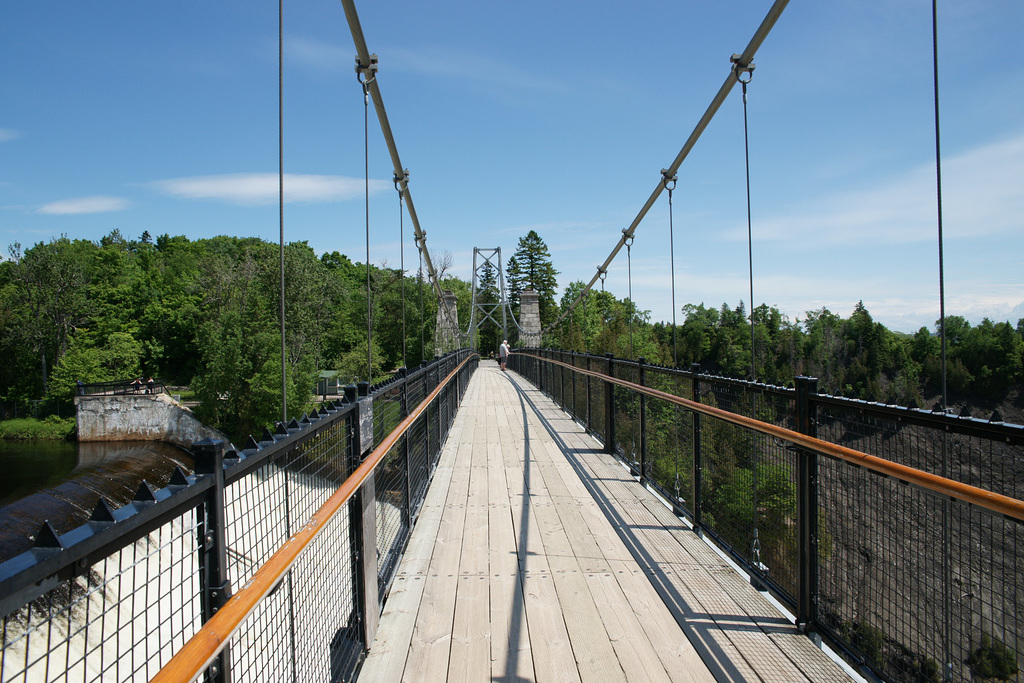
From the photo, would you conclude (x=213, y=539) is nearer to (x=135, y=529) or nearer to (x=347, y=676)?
(x=135, y=529)

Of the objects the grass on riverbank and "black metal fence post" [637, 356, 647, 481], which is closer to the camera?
"black metal fence post" [637, 356, 647, 481]

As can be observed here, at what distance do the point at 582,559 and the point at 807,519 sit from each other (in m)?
1.35

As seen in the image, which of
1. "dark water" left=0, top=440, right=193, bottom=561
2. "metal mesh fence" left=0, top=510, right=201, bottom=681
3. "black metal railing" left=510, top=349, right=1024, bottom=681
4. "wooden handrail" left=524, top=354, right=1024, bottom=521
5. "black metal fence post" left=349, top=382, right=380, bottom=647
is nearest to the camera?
"metal mesh fence" left=0, top=510, right=201, bottom=681

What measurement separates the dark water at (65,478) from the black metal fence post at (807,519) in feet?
40.7

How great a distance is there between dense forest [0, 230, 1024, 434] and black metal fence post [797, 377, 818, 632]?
20.3 meters

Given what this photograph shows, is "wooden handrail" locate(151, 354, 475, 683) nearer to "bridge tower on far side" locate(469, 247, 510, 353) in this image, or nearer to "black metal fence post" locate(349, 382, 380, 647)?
"black metal fence post" locate(349, 382, 380, 647)

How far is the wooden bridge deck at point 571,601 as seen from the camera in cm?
247

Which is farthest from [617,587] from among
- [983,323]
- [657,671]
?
[983,323]

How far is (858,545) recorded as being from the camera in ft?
8.72

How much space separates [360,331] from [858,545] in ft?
177

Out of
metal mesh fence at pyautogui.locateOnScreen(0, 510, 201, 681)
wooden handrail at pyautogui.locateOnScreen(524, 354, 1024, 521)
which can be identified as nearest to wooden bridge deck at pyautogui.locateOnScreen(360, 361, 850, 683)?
wooden handrail at pyautogui.locateOnScreen(524, 354, 1024, 521)

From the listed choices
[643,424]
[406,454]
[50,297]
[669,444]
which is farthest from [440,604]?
[50,297]

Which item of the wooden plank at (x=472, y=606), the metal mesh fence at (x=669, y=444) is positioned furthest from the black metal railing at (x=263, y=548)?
the metal mesh fence at (x=669, y=444)

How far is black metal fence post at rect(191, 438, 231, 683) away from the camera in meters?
1.34
